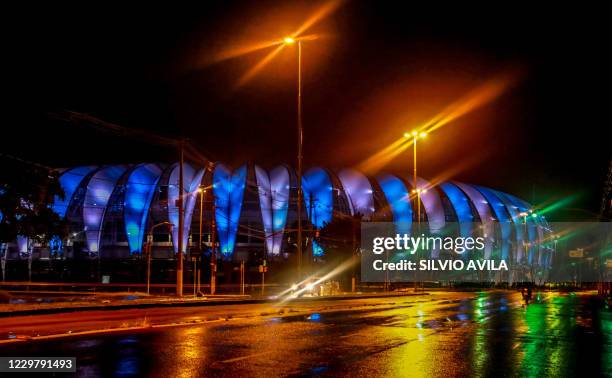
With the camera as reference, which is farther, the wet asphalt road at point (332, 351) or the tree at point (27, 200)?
the tree at point (27, 200)

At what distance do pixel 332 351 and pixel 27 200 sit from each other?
24734 mm

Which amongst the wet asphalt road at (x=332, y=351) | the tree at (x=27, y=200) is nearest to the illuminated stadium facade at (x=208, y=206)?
the tree at (x=27, y=200)

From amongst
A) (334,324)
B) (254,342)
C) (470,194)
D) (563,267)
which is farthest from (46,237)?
(563,267)

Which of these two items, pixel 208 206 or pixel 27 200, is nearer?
pixel 27 200

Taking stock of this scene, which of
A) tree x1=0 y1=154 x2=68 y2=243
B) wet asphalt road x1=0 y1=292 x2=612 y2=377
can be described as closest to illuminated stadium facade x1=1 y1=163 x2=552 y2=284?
tree x1=0 y1=154 x2=68 y2=243

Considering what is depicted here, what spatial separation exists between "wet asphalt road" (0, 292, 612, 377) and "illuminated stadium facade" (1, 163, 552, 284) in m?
63.2

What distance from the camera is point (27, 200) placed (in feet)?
108

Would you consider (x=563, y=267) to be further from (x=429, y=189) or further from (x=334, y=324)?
(x=334, y=324)

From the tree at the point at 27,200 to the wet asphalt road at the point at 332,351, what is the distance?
17.7 metres

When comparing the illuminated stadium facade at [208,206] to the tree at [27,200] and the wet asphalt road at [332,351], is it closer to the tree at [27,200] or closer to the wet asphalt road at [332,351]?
the tree at [27,200]

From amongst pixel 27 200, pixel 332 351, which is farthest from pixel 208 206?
pixel 332 351

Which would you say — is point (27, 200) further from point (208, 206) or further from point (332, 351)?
point (208, 206)

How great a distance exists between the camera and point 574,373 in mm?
10805

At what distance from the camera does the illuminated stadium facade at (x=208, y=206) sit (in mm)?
85500
